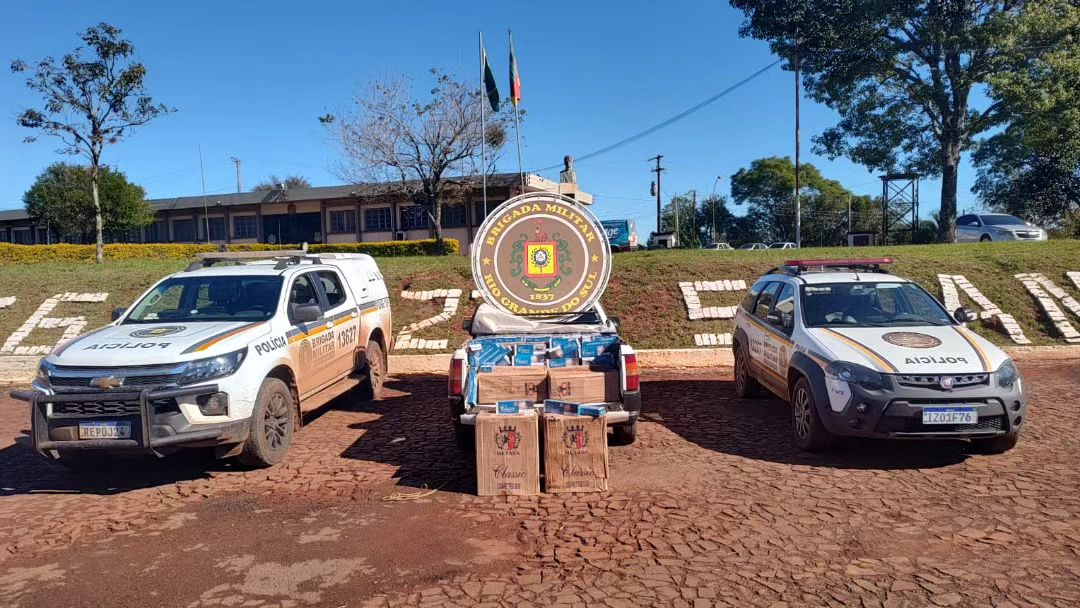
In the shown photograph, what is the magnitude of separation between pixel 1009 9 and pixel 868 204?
129 ft

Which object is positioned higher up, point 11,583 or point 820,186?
point 820,186

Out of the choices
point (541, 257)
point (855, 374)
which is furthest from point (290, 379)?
point (855, 374)

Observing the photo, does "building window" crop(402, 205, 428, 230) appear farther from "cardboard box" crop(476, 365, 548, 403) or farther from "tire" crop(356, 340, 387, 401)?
"cardboard box" crop(476, 365, 548, 403)

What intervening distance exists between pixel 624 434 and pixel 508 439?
1.65 meters

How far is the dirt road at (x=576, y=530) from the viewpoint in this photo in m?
4.01

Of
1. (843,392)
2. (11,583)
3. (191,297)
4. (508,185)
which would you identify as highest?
(508,185)

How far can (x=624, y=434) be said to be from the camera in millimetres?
6859

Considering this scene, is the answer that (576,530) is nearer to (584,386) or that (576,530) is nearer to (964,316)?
(584,386)

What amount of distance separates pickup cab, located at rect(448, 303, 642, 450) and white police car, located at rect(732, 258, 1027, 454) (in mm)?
1708

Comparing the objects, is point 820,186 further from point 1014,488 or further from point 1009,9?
point 1014,488

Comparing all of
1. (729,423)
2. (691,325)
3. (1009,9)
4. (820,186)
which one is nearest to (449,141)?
(691,325)

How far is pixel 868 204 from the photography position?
60.2 metres

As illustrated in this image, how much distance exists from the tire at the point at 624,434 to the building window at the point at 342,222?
3398cm

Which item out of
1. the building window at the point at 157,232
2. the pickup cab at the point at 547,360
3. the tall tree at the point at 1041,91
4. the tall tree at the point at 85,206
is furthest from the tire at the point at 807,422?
the building window at the point at 157,232
